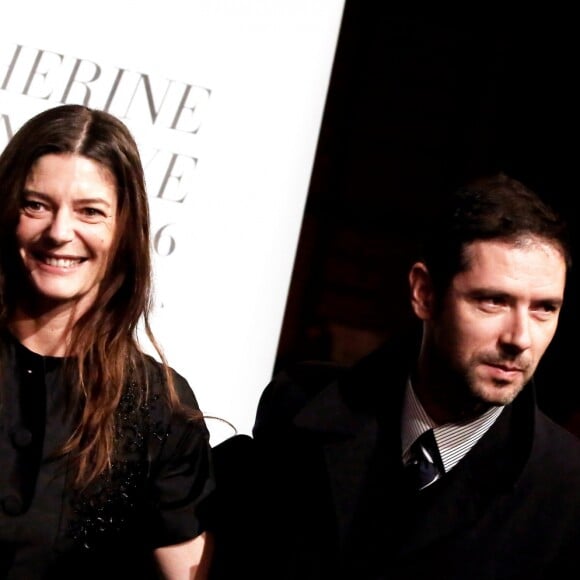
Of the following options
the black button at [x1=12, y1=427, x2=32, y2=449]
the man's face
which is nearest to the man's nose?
the man's face

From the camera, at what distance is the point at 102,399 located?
177 centimetres

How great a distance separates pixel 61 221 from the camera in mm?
1713

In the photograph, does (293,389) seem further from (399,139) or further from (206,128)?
(399,139)

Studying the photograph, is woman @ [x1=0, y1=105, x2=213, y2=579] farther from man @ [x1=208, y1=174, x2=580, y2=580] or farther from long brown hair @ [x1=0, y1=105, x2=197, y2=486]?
man @ [x1=208, y1=174, x2=580, y2=580]

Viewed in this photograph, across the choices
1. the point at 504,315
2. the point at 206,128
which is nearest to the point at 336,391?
the point at 504,315

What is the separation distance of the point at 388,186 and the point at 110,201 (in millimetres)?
2281

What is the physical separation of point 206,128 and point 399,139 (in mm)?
1691

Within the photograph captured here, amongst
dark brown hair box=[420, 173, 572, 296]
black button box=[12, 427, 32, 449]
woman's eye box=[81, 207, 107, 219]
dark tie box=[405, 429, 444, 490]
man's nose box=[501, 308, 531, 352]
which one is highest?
dark brown hair box=[420, 173, 572, 296]

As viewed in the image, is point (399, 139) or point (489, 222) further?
point (399, 139)

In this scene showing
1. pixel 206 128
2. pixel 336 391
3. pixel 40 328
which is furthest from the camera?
pixel 206 128

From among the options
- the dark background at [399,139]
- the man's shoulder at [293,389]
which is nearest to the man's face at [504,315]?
the man's shoulder at [293,389]

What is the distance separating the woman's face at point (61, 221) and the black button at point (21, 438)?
0.22 meters

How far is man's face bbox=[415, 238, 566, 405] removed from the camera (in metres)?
1.66

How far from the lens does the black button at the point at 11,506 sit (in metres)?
1.68
